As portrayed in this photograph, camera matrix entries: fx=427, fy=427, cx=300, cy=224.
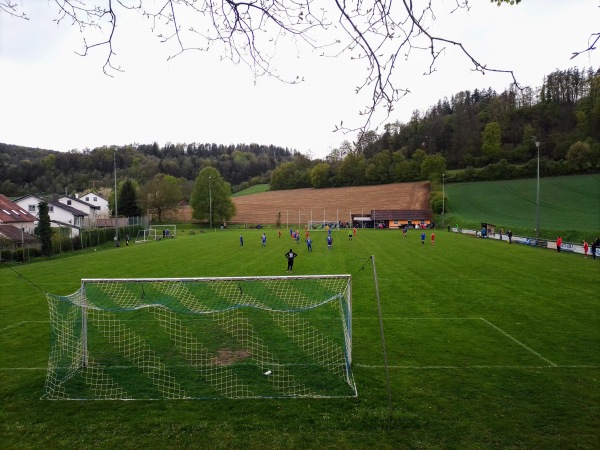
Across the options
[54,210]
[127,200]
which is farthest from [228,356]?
[127,200]

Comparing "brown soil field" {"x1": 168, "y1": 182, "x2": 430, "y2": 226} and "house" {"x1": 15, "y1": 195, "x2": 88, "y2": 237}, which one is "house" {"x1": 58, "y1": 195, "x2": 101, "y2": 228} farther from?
"brown soil field" {"x1": 168, "y1": 182, "x2": 430, "y2": 226}

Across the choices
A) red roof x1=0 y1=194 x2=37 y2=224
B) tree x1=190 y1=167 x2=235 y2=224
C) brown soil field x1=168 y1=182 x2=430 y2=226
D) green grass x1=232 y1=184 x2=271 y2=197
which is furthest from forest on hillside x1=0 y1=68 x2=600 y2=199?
red roof x1=0 y1=194 x2=37 y2=224

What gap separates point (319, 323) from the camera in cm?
1302

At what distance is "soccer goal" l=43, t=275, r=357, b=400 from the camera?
8.70 metres

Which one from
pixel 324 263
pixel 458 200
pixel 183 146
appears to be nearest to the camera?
pixel 324 263

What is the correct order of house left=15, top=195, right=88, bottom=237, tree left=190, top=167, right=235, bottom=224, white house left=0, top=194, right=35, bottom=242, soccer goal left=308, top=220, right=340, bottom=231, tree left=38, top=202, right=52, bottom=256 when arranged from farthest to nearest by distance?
tree left=190, top=167, right=235, bottom=224, soccer goal left=308, top=220, right=340, bottom=231, house left=15, top=195, right=88, bottom=237, white house left=0, top=194, right=35, bottom=242, tree left=38, top=202, right=52, bottom=256

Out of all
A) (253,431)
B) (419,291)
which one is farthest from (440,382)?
(419,291)

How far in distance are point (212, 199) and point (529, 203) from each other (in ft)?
169

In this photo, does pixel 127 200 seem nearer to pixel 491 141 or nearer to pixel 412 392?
pixel 491 141

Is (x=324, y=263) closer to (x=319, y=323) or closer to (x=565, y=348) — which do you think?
(x=319, y=323)

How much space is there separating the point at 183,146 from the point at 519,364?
6339 inches

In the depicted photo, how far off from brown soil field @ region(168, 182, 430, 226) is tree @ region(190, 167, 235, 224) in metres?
4.31

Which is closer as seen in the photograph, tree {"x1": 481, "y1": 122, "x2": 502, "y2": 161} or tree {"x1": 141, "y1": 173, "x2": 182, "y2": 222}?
tree {"x1": 481, "y1": 122, "x2": 502, "y2": 161}

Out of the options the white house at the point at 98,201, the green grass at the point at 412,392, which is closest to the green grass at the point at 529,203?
the green grass at the point at 412,392
